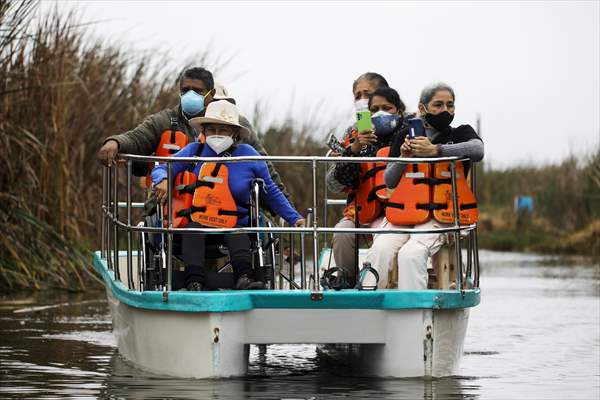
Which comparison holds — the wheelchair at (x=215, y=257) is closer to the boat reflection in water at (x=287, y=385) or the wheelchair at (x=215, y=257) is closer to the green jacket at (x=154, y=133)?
the boat reflection in water at (x=287, y=385)

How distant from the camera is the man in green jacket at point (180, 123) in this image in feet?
39.7

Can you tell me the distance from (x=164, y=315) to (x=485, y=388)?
215cm

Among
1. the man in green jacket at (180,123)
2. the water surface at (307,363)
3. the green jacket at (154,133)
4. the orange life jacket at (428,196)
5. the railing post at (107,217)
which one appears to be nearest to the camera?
the water surface at (307,363)

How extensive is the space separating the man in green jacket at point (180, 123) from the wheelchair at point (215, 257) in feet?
2.91

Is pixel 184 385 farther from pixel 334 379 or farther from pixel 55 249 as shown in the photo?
pixel 55 249

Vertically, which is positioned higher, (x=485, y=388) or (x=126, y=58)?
(x=126, y=58)

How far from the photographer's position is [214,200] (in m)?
10.8

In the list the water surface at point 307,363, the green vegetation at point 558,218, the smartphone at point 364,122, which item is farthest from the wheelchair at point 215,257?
the green vegetation at point 558,218

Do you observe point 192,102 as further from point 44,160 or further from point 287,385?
point 44,160

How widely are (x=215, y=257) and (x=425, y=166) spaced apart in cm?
155

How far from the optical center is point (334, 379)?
1101cm

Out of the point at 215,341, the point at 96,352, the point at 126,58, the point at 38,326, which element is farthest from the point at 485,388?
the point at 126,58

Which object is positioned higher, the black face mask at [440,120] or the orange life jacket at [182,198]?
the black face mask at [440,120]

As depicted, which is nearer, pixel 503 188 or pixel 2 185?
pixel 2 185
